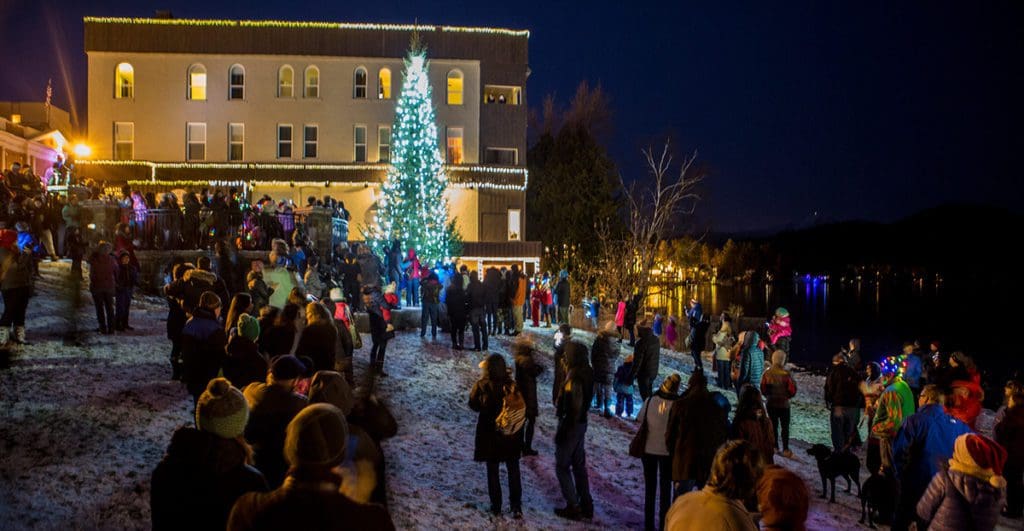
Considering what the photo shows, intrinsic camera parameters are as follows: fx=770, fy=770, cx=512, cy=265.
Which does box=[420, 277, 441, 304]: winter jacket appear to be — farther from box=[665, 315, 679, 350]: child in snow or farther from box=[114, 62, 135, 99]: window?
box=[114, 62, 135, 99]: window

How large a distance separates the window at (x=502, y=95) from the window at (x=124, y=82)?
17.4 m

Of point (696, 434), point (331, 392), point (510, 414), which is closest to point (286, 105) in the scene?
point (510, 414)

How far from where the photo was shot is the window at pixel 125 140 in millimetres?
38000

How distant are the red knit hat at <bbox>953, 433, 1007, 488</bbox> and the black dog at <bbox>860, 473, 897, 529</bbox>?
357 cm

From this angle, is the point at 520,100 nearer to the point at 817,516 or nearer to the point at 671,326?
the point at 671,326

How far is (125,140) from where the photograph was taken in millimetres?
38062

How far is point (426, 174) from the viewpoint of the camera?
99.0 feet

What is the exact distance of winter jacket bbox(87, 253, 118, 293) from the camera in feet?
43.8

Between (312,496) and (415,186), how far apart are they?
89.6ft

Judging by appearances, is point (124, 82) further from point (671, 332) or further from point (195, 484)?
point (195, 484)

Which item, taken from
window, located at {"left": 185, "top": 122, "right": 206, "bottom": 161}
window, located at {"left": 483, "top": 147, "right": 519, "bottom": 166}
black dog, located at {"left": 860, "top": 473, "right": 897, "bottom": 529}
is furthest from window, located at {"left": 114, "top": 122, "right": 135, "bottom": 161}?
black dog, located at {"left": 860, "top": 473, "right": 897, "bottom": 529}

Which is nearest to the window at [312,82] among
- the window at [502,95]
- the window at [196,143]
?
the window at [196,143]

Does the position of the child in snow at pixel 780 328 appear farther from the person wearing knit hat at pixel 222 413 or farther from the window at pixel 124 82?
the window at pixel 124 82

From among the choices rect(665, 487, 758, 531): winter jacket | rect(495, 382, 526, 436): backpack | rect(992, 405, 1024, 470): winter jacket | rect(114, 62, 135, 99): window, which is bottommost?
rect(992, 405, 1024, 470): winter jacket
